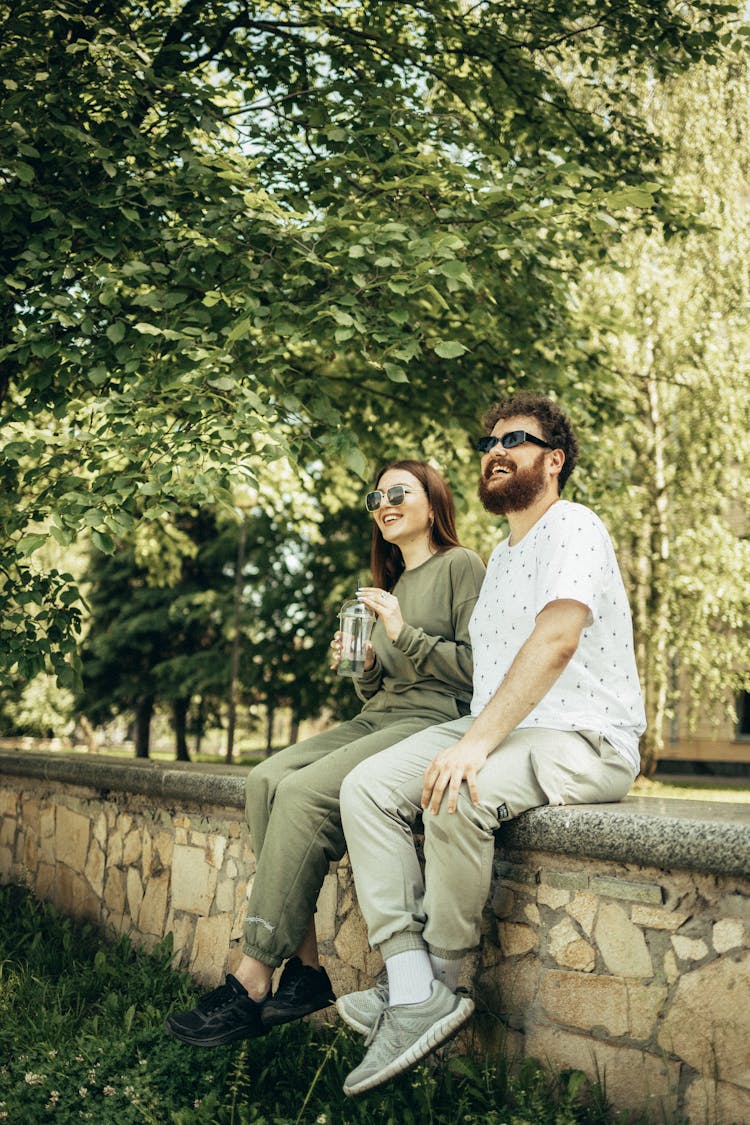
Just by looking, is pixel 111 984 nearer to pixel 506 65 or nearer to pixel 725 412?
pixel 506 65

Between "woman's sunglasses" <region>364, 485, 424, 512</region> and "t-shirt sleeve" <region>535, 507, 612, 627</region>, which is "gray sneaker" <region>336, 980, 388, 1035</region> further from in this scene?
"woman's sunglasses" <region>364, 485, 424, 512</region>

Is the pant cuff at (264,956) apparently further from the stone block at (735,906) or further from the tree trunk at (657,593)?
the tree trunk at (657,593)

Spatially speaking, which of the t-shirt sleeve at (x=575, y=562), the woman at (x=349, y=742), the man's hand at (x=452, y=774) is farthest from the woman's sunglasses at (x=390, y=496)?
the man's hand at (x=452, y=774)

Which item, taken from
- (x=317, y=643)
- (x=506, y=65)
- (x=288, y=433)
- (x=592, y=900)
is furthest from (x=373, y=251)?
(x=317, y=643)

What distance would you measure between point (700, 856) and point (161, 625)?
20136mm

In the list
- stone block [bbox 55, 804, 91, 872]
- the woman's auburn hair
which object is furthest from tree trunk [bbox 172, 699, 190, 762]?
the woman's auburn hair

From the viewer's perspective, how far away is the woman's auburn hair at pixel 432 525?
4.07m

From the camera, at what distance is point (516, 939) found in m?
3.18

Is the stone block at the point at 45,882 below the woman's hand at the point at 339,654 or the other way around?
below

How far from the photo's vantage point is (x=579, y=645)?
324 cm

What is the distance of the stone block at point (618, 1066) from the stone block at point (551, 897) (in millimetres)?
328

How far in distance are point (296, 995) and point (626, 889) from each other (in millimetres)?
1084

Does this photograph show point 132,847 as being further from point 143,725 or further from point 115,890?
point 143,725

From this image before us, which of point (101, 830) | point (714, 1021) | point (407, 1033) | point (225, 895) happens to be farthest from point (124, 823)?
point (714, 1021)
